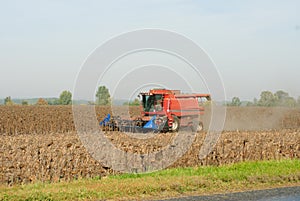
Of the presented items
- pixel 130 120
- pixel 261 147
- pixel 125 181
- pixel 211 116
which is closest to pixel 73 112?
pixel 211 116

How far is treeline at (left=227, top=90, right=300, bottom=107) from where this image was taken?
46100mm

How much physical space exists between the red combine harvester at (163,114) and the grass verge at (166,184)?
8646mm

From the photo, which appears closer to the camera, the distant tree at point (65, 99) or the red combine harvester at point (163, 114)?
the red combine harvester at point (163, 114)

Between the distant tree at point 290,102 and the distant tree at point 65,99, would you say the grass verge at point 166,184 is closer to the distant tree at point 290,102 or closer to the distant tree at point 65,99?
the distant tree at point 290,102

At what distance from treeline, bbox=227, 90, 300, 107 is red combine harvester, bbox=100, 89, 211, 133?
23053 millimetres

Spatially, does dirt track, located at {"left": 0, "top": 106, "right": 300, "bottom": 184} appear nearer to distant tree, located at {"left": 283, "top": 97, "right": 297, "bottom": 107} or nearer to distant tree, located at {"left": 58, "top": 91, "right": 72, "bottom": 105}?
distant tree, located at {"left": 283, "top": 97, "right": 297, "bottom": 107}

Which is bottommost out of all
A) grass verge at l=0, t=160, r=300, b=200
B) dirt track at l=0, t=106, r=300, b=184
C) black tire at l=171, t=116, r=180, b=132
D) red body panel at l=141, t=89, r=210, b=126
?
grass verge at l=0, t=160, r=300, b=200

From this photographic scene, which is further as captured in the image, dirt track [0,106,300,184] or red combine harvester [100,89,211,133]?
red combine harvester [100,89,211,133]

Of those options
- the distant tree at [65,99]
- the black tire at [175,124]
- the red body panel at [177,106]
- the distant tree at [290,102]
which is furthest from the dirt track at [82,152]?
the distant tree at [65,99]

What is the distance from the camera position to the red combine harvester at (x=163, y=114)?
2225 centimetres

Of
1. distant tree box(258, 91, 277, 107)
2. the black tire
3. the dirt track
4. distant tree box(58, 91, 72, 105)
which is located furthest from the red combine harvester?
distant tree box(58, 91, 72, 105)

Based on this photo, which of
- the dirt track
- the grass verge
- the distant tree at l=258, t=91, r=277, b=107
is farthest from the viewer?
the distant tree at l=258, t=91, r=277, b=107

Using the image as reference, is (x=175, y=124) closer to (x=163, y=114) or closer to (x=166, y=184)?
(x=163, y=114)

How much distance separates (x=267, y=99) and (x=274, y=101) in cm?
261
